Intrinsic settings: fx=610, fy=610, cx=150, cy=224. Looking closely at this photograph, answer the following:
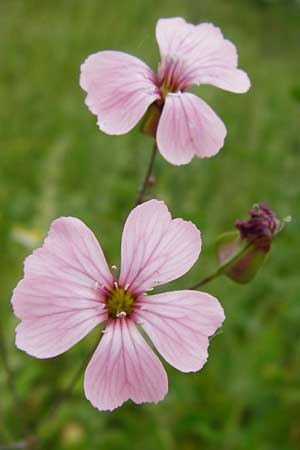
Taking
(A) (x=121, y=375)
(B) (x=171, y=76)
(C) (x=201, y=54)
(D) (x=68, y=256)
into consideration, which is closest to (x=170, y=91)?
(B) (x=171, y=76)

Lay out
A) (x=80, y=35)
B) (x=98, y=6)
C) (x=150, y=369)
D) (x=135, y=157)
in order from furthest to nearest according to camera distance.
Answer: (x=98, y=6) < (x=80, y=35) < (x=135, y=157) < (x=150, y=369)

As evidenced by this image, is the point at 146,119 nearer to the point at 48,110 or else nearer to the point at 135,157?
the point at 135,157

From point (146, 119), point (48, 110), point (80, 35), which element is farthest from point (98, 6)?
point (146, 119)

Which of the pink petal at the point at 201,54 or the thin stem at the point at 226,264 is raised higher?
the pink petal at the point at 201,54

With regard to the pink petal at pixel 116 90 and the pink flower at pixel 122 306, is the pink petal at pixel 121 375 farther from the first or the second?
the pink petal at pixel 116 90

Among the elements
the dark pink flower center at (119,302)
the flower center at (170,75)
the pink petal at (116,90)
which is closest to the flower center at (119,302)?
the dark pink flower center at (119,302)
